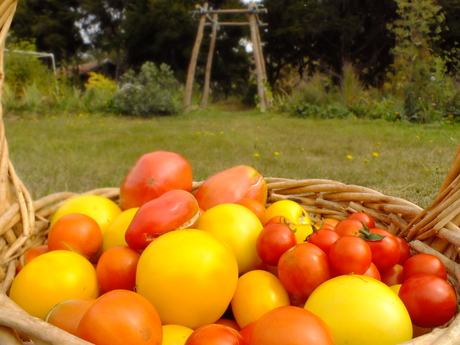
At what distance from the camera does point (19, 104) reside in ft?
22.9

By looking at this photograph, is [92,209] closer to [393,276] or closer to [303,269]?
[303,269]

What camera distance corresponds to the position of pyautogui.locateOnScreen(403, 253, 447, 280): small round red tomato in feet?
2.61

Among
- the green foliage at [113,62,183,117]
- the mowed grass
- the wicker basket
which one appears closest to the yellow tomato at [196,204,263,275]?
the wicker basket

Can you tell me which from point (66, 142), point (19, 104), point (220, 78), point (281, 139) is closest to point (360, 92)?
point (281, 139)

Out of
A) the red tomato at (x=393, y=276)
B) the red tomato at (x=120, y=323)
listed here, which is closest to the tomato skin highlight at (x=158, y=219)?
the red tomato at (x=120, y=323)

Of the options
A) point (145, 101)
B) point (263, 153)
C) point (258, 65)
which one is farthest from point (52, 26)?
point (263, 153)

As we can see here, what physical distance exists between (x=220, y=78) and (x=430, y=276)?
16298 millimetres

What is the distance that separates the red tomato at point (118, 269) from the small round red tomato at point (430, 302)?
510mm

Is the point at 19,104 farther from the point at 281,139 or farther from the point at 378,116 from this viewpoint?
the point at 378,116

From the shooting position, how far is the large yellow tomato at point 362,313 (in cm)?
61

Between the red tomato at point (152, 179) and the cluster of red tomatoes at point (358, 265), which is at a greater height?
the red tomato at point (152, 179)

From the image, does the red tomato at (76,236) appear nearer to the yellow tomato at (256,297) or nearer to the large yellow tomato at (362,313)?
the yellow tomato at (256,297)

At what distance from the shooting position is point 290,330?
511mm

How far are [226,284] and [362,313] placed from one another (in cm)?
22
